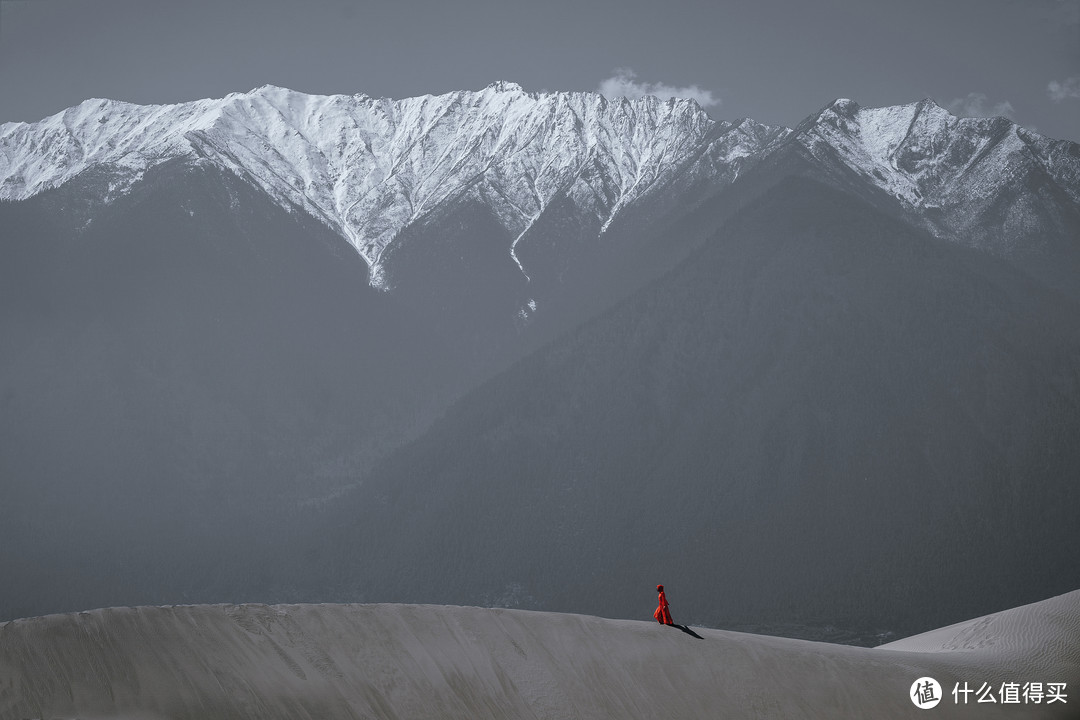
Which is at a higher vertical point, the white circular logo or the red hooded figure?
the red hooded figure

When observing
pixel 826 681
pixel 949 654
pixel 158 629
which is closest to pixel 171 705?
pixel 158 629

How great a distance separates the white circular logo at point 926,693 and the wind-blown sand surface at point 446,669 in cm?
30

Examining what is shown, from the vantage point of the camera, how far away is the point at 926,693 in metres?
46.7

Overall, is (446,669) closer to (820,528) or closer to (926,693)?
(926,693)

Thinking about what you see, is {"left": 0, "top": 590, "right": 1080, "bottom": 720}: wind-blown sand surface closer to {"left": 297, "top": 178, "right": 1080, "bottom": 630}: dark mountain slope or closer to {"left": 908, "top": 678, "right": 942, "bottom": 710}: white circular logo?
{"left": 908, "top": 678, "right": 942, "bottom": 710}: white circular logo

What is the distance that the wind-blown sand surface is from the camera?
37.2 meters

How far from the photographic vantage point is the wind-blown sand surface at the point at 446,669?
37.2 metres

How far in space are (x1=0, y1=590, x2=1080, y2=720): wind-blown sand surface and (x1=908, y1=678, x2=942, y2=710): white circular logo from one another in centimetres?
30
